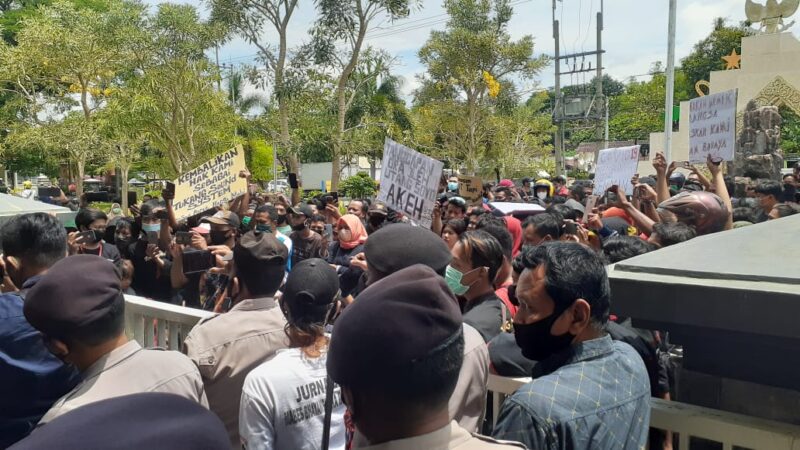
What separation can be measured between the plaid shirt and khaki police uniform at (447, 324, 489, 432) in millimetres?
346

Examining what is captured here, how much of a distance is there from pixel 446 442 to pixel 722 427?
1086mm

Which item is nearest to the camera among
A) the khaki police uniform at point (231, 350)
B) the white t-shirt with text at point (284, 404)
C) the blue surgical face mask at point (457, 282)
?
the white t-shirt with text at point (284, 404)

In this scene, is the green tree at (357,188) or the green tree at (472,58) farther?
the green tree at (357,188)

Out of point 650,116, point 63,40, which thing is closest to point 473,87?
point 63,40

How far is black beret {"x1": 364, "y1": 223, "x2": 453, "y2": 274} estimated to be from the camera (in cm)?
271

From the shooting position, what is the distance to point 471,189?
931 centimetres

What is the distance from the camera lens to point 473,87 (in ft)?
87.4

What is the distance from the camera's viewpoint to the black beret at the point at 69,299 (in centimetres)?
228

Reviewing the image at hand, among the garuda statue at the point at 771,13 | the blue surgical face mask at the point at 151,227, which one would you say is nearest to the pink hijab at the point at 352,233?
the blue surgical face mask at the point at 151,227

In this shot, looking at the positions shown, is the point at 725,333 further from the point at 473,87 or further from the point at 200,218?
the point at 473,87

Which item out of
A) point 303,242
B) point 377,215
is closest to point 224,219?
point 303,242

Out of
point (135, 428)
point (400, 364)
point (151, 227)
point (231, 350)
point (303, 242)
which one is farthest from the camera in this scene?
point (303, 242)

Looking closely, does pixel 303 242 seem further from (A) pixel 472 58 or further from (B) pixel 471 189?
(A) pixel 472 58

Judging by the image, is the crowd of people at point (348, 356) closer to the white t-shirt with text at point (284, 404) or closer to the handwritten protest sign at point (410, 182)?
the white t-shirt with text at point (284, 404)
